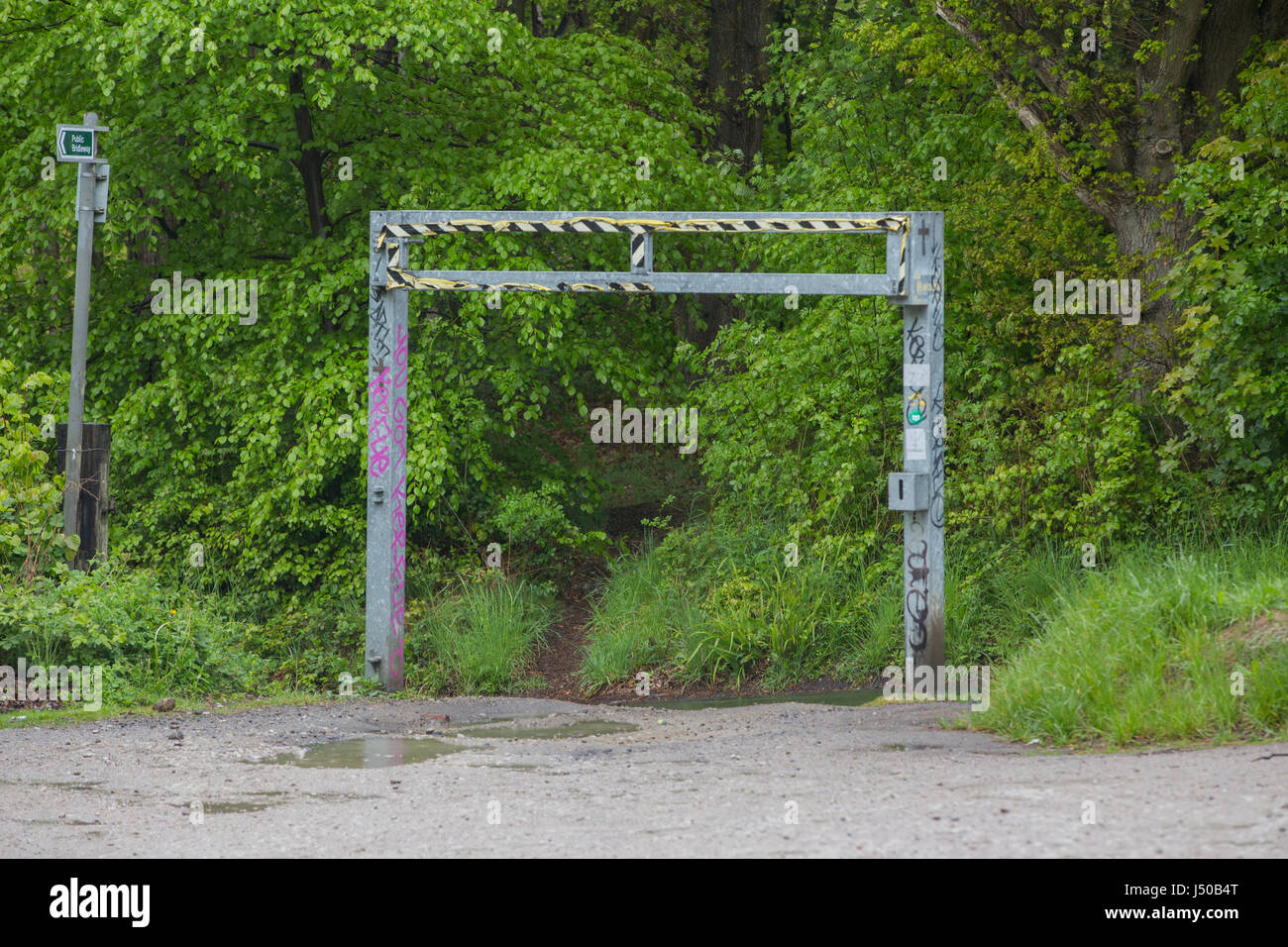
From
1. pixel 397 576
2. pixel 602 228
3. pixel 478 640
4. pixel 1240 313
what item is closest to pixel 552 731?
pixel 397 576

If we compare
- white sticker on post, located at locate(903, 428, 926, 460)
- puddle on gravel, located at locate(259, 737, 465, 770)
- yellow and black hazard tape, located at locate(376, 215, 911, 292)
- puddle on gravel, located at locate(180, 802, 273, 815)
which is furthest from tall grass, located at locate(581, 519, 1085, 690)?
puddle on gravel, located at locate(180, 802, 273, 815)

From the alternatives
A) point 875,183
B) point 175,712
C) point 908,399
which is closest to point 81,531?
point 175,712

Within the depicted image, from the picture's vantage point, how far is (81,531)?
36.3ft

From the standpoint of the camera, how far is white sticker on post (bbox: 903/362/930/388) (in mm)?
10086

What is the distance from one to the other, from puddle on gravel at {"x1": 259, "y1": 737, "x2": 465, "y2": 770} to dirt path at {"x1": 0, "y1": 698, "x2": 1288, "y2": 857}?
0.27 feet

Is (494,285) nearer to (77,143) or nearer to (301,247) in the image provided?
(77,143)

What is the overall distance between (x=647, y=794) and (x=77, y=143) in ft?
24.0

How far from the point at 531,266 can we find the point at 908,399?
502cm

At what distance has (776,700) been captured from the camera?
10.6m

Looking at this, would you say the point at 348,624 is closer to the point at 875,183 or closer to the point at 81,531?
the point at 81,531

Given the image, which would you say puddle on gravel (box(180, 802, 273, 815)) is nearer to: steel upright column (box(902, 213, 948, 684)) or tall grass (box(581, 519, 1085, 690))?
steel upright column (box(902, 213, 948, 684))

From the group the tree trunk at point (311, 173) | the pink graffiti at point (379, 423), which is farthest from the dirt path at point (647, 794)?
the tree trunk at point (311, 173)

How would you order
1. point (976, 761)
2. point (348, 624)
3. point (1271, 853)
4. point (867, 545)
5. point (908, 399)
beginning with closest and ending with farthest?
point (1271, 853)
point (976, 761)
point (908, 399)
point (867, 545)
point (348, 624)

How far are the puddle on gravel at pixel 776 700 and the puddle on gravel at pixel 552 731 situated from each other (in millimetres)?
1255
